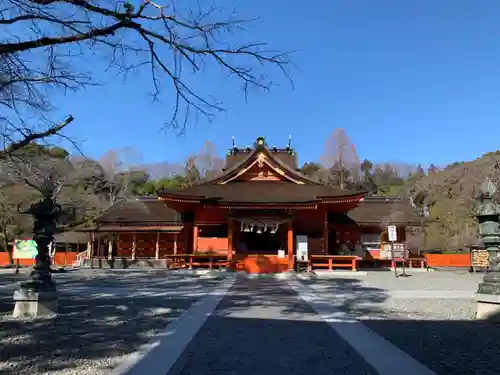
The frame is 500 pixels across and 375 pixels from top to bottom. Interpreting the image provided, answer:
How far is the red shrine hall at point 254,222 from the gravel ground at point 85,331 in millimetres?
8913

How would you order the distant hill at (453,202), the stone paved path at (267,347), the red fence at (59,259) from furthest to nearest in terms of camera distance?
the distant hill at (453,202)
the red fence at (59,259)
the stone paved path at (267,347)

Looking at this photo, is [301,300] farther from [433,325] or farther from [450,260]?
[450,260]

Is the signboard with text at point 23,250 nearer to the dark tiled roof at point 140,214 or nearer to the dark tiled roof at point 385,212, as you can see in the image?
the dark tiled roof at point 140,214

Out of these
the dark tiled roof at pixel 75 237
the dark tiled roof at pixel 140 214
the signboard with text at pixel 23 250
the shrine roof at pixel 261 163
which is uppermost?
the shrine roof at pixel 261 163

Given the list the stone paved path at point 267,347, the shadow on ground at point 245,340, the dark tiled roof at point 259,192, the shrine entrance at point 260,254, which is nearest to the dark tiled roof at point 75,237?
the dark tiled roof at point 259,192

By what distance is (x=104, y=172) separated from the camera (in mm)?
49156

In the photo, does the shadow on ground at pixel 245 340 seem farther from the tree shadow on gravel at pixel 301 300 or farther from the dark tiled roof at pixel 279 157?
the dark tiled roof at pixel 279 157

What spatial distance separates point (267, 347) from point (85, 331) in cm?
308

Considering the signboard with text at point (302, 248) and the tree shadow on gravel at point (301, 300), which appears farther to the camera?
the signboard with text at point (302, 248)

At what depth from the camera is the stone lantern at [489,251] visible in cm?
756

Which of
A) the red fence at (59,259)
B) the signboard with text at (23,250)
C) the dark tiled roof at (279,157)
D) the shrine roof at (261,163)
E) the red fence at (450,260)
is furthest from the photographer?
the red fence at (450,260)

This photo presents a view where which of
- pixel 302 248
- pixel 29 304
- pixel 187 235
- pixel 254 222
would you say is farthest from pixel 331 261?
pixel 29 304

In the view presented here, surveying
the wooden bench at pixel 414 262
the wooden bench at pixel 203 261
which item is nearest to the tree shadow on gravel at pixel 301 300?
the wooden bench at pixel 203 261

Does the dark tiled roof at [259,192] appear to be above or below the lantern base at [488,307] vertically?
above
